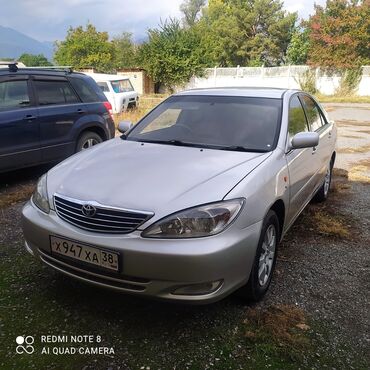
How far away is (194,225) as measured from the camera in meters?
2.32

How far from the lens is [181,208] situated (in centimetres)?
234

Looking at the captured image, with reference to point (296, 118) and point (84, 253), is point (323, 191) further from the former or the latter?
point (84, 253)

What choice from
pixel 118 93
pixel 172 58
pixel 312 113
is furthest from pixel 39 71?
pixel 172 58

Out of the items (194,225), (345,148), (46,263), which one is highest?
(194,225)

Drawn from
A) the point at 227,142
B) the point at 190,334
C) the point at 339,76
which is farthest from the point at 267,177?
the point at 339,76

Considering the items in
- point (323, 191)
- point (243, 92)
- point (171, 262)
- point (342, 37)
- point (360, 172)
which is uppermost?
point (342, 37)

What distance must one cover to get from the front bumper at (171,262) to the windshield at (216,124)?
40.9 inches

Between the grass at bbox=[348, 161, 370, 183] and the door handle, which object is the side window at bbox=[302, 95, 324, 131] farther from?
the door handle

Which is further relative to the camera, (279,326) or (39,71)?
(39,71)

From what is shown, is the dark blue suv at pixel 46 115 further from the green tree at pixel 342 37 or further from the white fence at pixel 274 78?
the green tree at pixel 342 37

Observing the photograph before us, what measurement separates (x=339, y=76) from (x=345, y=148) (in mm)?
22802

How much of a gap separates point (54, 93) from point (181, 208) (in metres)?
4.52

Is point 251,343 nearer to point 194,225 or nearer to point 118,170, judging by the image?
point 194,225

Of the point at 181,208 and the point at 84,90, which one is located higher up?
the point at 84,90
